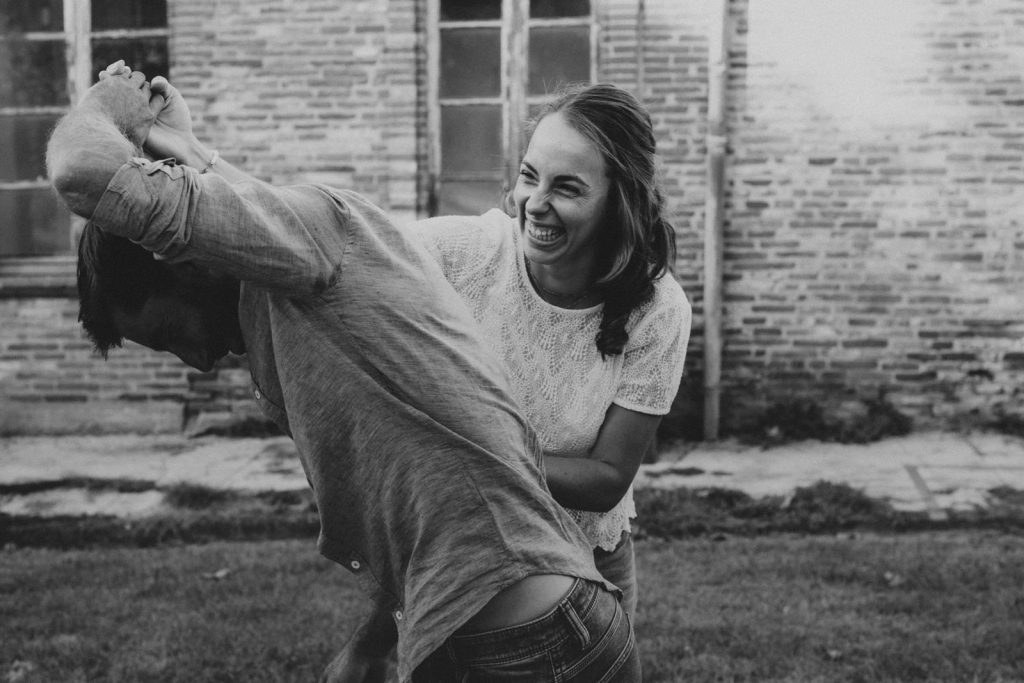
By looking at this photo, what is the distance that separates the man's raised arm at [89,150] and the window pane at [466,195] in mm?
6399

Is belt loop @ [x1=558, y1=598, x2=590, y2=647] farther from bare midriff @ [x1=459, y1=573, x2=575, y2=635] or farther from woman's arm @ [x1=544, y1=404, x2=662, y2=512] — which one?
woman's arm @ [x1=544, y1=404, x2=662, y2=512]

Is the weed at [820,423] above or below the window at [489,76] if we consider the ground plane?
below

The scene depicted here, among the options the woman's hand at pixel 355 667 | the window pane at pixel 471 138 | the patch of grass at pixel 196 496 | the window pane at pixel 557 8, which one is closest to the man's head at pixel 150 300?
the woman's hand at pixel 355 667

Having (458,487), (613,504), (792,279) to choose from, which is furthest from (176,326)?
(792,279)

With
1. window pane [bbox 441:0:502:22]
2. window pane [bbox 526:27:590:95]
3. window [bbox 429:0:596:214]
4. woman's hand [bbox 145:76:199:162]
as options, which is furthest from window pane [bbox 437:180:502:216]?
woman's hand [bbox 145:76:199:162]

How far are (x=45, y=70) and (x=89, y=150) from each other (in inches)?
296

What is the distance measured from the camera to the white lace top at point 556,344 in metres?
2.30

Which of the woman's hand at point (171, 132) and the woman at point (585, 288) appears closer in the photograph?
the woman's hand at point (171, 132)

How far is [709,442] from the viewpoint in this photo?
7.41m

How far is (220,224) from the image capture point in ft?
4.66

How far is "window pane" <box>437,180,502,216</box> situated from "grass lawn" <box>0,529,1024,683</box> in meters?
3.33

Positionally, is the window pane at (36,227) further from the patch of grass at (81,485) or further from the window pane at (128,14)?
the patch of grass at (81,485)

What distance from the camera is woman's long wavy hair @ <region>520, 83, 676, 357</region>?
226cm

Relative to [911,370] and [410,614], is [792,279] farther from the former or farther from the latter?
[410,614]
